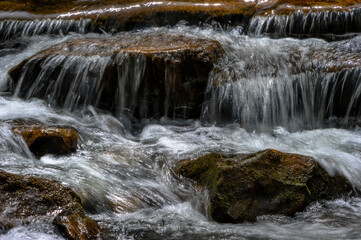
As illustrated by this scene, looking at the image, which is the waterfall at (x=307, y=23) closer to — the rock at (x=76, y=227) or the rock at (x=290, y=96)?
the rock at (x=290, y=96)

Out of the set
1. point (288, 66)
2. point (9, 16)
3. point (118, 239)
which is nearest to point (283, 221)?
point (118, 239)

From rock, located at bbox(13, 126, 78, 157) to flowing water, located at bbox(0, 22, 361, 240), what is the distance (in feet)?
0.34

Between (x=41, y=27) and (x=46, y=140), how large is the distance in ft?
18.0

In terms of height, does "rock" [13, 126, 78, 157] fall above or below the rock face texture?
below

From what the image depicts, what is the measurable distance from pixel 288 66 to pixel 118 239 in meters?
4.45

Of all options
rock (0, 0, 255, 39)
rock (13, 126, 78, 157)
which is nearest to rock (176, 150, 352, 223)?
rock (13, 126, 78, 157)

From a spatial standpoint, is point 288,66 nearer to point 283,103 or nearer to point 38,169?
point 283,103

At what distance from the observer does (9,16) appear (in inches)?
395

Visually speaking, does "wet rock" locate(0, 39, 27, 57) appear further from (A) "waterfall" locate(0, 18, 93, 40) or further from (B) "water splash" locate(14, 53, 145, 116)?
(B) "water splash" locate(14, 53, 145, 116)

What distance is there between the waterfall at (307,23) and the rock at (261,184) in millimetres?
4314

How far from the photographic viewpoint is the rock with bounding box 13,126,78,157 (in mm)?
4758

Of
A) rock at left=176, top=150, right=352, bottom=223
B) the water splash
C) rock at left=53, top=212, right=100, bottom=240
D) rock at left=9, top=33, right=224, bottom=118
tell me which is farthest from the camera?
the water splash

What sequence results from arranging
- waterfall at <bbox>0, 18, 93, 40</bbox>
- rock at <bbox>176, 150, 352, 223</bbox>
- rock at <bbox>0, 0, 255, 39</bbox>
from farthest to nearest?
waterfall at <bbox>0, 18, 93, 40</bbox>
rock at <bbox>0, 0, 255, 39</bbox>
rock at <bbox>176, 150, 352, 223</bbox>

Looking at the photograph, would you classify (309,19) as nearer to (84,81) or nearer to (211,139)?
(211,139)
